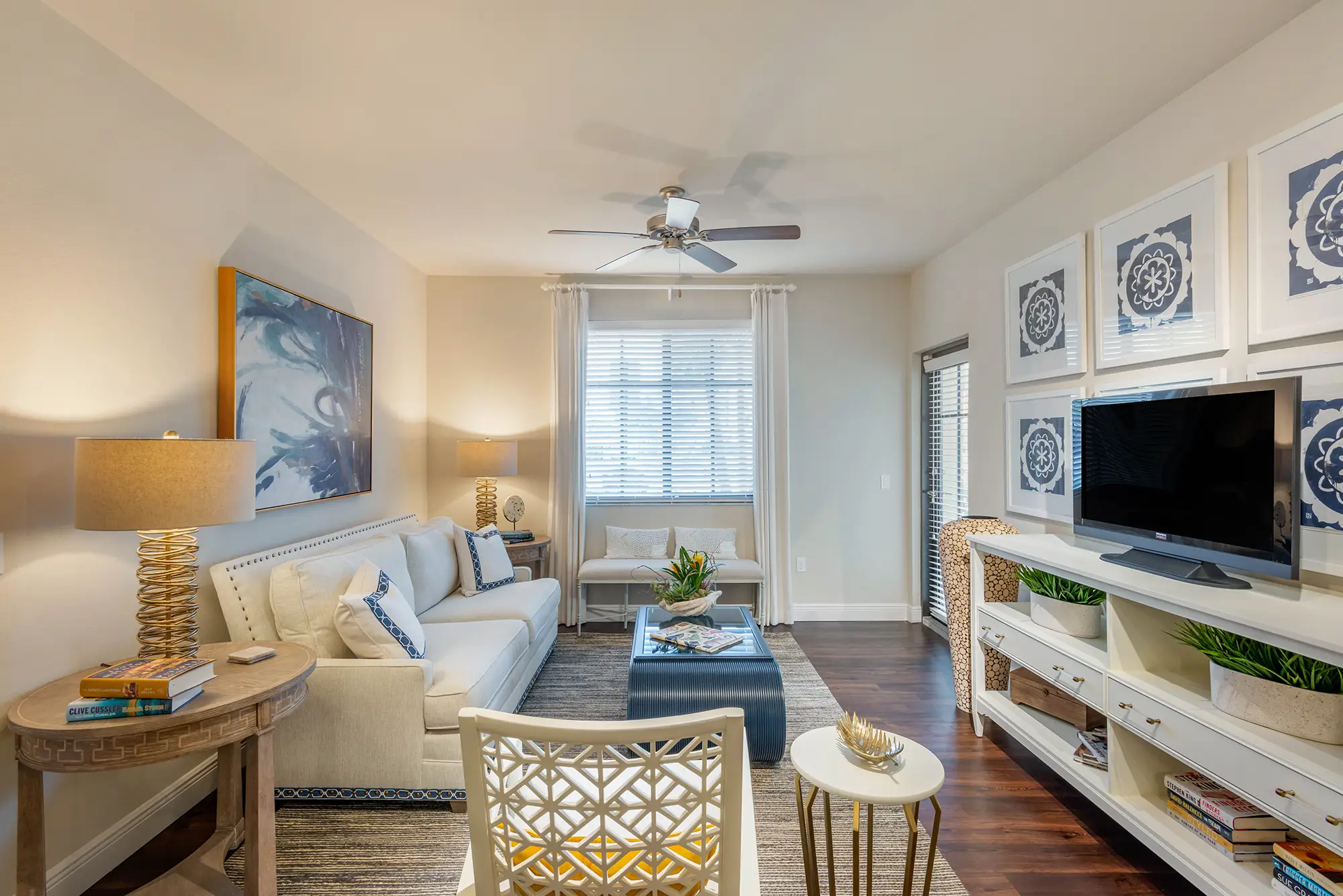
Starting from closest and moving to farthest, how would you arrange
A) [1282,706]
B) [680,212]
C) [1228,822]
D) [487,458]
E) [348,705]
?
1. [1282,706]
2. [1228,822]
3. [348,705]
4. [680,212]
5. [487,458]

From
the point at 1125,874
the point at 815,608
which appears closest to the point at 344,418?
the point at 815,608

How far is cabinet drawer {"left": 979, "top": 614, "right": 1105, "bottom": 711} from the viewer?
218cm

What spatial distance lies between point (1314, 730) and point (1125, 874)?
819 millimetres

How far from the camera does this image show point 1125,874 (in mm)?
2018

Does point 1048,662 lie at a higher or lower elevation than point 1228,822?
higher

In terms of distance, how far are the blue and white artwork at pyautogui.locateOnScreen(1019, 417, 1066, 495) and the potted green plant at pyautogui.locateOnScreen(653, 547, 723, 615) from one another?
177 centimetres

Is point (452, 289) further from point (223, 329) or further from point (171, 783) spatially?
point (171, 783)

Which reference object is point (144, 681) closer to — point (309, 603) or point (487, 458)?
point (309, 603)

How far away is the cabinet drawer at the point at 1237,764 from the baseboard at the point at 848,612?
9.60 ft

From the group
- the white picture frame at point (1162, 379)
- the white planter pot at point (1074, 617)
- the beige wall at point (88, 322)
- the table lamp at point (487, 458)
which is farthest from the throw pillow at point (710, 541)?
the beige wall at point (88, 322)

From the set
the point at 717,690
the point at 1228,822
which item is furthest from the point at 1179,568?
the point at 717,690

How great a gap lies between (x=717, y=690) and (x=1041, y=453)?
205 cm

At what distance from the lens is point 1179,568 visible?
6.86 feet

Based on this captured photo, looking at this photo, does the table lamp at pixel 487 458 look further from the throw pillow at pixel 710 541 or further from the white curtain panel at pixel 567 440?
the throw pillow at pixel 710 541
